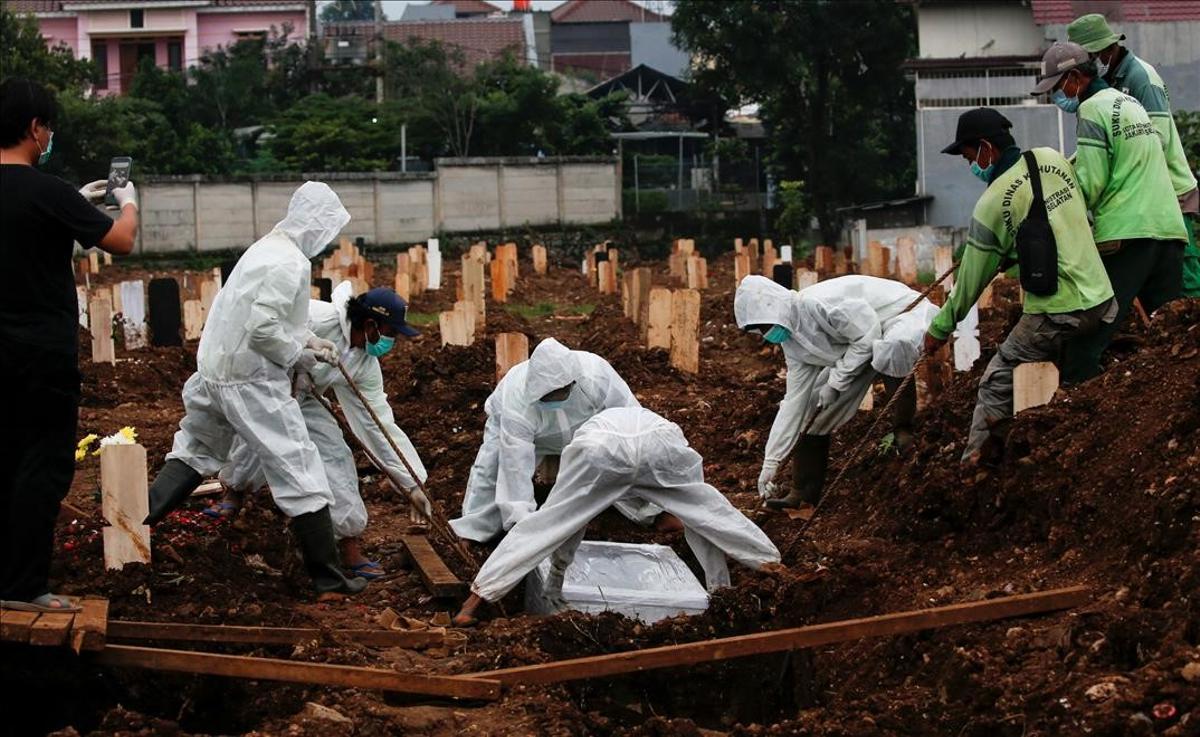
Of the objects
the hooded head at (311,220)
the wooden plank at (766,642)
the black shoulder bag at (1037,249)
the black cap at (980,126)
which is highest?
the black cap at (980,126)

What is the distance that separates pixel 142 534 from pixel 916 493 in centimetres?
358

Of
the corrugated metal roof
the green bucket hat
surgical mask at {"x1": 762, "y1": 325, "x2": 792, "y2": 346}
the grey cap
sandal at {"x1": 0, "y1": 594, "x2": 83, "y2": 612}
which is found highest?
the corrugated metal roof

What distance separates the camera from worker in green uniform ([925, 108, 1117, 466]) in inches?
303

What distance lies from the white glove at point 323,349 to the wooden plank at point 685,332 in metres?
6.85

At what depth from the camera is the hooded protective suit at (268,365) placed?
308 inches

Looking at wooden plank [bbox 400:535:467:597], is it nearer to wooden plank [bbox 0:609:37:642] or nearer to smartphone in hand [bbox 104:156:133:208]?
smartphone in hand [bbox 104:156:133:208]

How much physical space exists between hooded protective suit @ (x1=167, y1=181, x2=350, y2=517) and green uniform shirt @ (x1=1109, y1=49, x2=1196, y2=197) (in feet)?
13.5

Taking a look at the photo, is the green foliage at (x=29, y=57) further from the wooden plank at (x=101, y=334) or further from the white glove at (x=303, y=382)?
the white glove at (x=303, y=382)

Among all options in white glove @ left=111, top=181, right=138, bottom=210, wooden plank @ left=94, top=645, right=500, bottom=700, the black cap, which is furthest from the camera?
the black cap

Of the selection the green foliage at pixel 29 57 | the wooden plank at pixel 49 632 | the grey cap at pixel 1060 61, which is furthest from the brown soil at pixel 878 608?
the green foliage at pixel 29 57

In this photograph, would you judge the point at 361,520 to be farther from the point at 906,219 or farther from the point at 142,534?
the point at 906,219

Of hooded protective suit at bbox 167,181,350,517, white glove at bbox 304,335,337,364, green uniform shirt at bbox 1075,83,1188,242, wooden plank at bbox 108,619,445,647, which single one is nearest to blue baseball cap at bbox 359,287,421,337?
white glove at bbox 304,335,337,364

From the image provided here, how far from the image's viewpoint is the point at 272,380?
311 inches

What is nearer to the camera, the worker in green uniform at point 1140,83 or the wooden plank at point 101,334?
the worker in green uniform at point 1140,83
